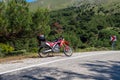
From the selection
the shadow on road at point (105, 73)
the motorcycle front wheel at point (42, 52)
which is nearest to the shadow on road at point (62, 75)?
the shadow on road at point (105, 73)

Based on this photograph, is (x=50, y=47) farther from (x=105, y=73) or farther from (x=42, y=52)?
(x=105, y=73)

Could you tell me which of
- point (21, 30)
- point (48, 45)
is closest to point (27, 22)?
point (21, 30)

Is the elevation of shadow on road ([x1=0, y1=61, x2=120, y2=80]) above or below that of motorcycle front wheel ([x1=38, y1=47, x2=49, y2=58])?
below

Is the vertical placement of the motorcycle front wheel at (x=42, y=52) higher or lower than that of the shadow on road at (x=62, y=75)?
higher

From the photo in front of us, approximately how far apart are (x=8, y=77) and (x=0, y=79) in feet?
1.02

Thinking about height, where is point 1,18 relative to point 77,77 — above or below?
above

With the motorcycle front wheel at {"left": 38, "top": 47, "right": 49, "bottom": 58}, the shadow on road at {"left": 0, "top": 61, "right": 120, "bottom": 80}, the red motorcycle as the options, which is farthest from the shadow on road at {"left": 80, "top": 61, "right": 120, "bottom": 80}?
the motorcycle front wheel at {"left": 38, "top": 47, "right": 49, "bottom": 58}

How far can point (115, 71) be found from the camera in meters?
9.96

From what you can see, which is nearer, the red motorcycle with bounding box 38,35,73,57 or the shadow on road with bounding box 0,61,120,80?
the shadow on road with bounding box 0,61,120,80

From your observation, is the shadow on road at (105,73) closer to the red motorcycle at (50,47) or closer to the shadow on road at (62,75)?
the shadow on road at (62,75)

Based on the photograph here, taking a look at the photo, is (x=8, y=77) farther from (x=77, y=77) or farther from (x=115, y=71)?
(x=115, y=71)

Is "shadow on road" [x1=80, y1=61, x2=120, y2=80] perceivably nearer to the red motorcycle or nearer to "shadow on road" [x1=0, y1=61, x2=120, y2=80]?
"shadow on road" [x1=0, y1=61, x2=120, y2=80]

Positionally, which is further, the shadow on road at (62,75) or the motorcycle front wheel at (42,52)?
the motorcycle front wheel at (42,52)

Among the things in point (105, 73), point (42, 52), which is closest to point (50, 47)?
point (42, 52)
